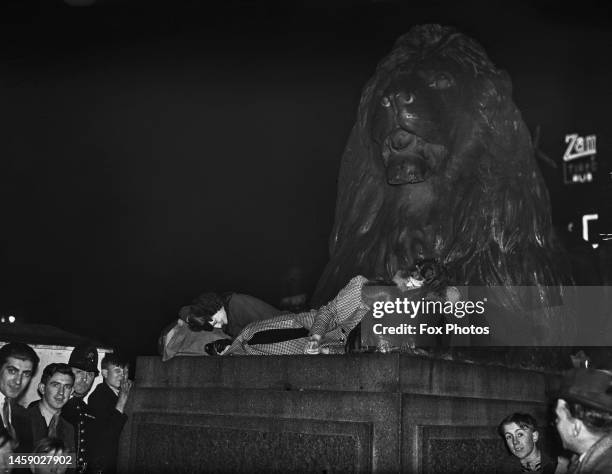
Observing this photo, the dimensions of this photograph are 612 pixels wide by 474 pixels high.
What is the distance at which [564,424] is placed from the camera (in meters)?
3.66

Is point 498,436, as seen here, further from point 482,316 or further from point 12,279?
point 12,279

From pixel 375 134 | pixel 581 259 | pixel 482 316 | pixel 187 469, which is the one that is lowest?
pixel 187 469

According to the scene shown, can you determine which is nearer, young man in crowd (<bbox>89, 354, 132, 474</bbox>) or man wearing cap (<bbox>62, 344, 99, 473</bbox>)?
man wearing cap (<bbox>62, 344, 99, 473</bbox>)

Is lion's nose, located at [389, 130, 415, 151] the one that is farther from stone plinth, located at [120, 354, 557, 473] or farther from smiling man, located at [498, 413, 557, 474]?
smiling man, located at [498, 413, 557, 474]

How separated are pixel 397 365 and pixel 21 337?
5.11m

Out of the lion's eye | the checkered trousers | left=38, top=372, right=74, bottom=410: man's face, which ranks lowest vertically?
left=38, top=372, right=74, bottom=410: man's face

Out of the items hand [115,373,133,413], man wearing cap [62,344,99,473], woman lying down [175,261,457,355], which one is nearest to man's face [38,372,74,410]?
man wearing cap [62,344,99,473]

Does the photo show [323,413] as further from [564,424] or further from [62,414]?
[564,424]

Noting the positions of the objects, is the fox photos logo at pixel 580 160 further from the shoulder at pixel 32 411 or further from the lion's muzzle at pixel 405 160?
the shoulder at pixel 32 411

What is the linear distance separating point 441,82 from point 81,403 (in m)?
4.48

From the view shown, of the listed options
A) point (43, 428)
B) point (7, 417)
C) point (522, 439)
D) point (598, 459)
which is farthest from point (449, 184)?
point (598, 459)

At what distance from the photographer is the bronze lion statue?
743 cm

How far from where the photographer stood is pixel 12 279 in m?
13.8

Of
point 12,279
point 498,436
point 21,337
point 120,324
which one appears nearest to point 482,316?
point 498,436
